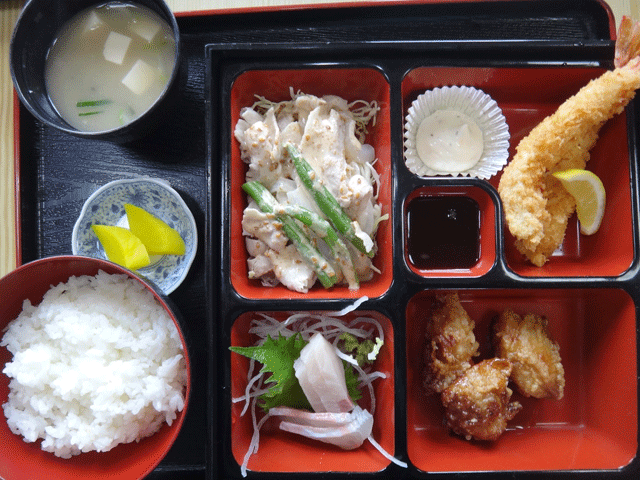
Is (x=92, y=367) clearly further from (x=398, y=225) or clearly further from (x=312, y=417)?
(x=398, y=225)

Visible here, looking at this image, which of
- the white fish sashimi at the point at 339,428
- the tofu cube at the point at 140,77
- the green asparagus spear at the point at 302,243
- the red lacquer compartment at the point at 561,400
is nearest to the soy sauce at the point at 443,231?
the red lacquer compartment at the point at 561,400

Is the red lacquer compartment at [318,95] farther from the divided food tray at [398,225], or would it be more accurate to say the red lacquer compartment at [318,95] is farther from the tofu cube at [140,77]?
the tofu cube at [140,77]

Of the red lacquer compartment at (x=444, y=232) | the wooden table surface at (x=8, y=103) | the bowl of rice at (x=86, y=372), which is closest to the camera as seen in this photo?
the bowl of rice at (x=86, y=372)

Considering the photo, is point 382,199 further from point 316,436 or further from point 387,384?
point 316,436

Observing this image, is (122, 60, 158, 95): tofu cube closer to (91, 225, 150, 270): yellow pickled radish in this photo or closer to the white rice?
(91, 225, 150, 270): yellow pickled radish

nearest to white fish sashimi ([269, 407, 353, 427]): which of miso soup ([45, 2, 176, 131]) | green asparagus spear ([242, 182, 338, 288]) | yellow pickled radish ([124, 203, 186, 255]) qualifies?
green asparagus spear ([242, 182, 338, 288])

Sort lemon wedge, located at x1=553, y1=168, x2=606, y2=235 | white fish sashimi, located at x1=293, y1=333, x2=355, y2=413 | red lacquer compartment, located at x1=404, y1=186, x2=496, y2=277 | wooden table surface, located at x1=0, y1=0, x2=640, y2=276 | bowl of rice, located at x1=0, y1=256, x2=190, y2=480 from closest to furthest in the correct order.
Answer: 1. bowl of rice, located at x1=0, y1=256, x2=190, y2=480
2. white fish sashimi, located at x1=293, y1=333, x2=355, y2=413
3. lemon wedge, located at x1=553, y1=168, x2=606, y2=235
4. red lacquer compartment, located at x1=404, y1=186, x2=496, y2=277
5. wooden table surface, located at x1=0, y1=0, x2=640, y2=276

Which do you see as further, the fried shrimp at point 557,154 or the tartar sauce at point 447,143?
the tartar sauce at point 447,143
